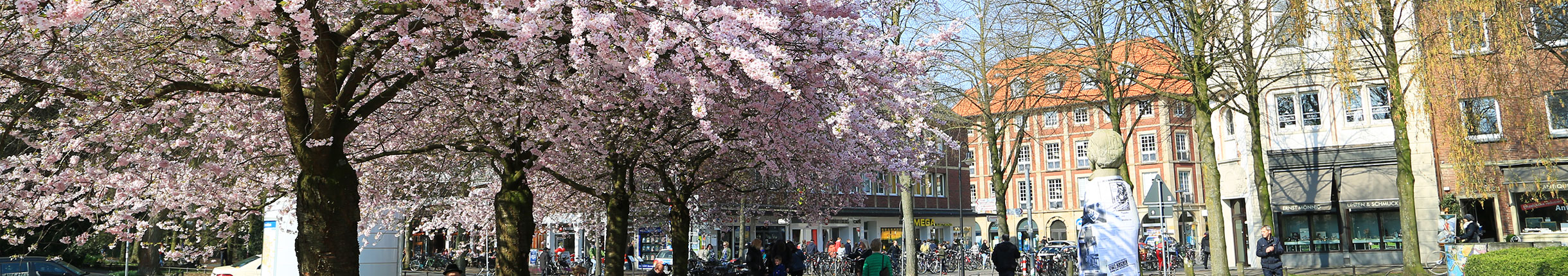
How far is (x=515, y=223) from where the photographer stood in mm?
14922

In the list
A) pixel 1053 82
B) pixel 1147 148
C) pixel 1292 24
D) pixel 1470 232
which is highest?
pixel 1147 148

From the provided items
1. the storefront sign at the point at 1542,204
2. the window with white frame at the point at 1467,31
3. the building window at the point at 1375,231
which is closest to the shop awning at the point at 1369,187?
the building window at the point at 1375,231

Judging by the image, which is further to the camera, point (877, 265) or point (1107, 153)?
point (877, 265)

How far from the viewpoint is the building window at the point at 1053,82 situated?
19.2 meters

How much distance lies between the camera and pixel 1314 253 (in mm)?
27984

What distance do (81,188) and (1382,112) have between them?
27.1 metres

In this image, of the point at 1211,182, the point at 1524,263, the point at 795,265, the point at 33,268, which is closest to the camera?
the point at 1524,263

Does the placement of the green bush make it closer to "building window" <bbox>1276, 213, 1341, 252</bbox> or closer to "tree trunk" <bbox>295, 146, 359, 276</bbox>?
"tree trunk" <bbox>295, 146, 359, 276</bbox>

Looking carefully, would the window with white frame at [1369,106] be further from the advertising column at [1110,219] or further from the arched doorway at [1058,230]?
the arched doorway at [1058,230]

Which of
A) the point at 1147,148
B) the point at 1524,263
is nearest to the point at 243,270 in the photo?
the point at 1524,263

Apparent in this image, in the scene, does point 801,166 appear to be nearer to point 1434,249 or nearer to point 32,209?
point 32,209

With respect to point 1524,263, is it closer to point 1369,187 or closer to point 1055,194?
point 1369,187

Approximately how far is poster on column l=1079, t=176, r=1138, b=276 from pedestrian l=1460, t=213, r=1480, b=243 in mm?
12590

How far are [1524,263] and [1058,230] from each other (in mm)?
54775
